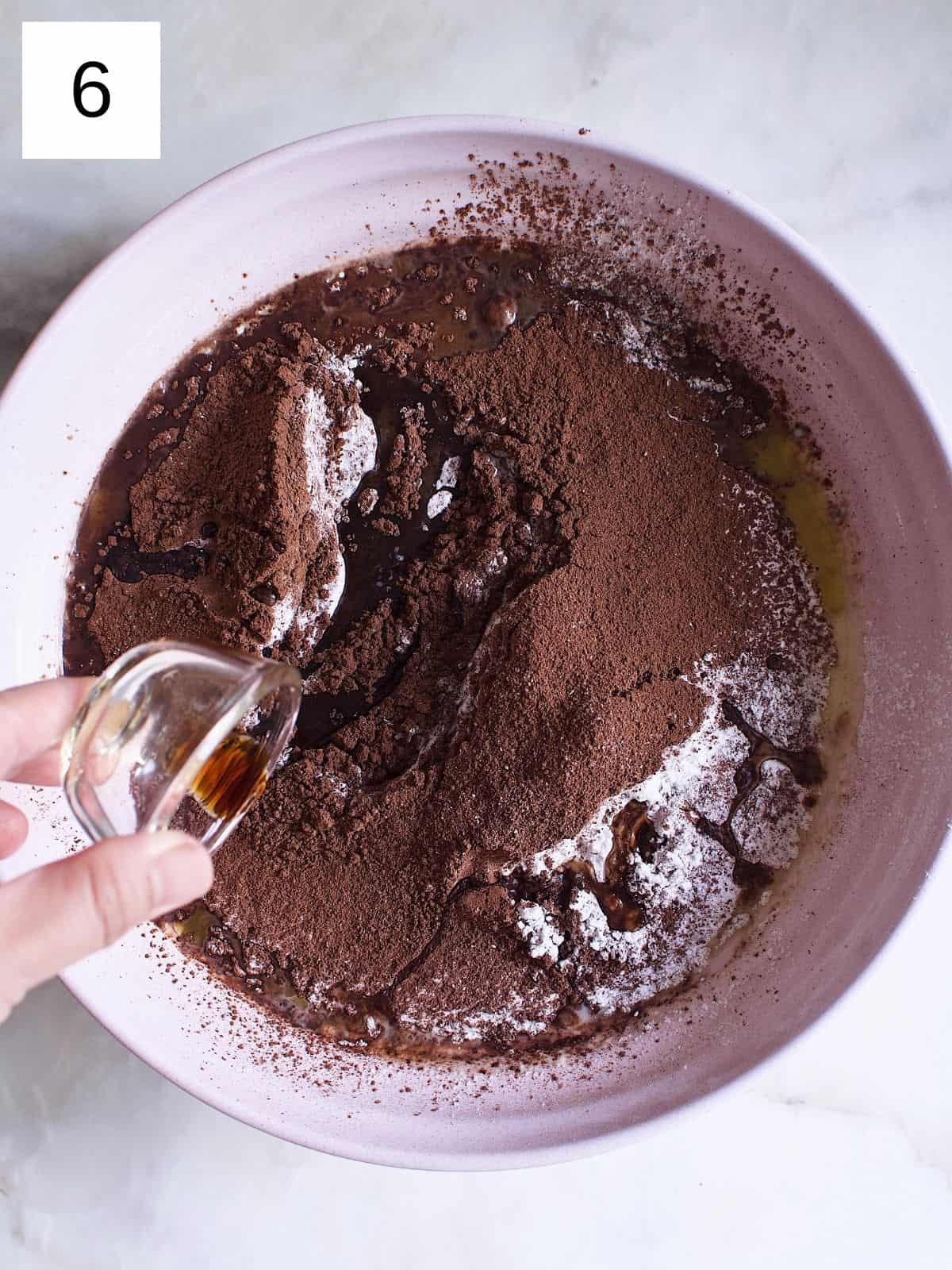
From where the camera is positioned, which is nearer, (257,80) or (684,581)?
(684,581)

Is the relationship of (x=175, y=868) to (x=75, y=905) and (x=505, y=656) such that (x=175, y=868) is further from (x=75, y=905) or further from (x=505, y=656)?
(x=505, y=656)

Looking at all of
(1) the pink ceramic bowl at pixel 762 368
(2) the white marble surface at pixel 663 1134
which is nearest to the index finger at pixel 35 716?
(1) the pink ceramic bowl at pixel 762 368

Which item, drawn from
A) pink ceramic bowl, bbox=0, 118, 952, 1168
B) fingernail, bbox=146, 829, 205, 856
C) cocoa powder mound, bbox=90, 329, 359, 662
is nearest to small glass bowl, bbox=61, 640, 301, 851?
fingernail, bbox=146, 829, 205, 856

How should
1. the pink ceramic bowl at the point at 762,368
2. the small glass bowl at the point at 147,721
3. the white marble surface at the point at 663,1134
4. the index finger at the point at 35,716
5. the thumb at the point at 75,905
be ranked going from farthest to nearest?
the white marble surface at the point at 663,1134, the pink ceramic bowl at the point at 762,368, the index finger at the point at 35,716, the small glass bowl at the point at 147,721, the thumb at the point at 75,905

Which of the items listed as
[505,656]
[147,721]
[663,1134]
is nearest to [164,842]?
[147,721]

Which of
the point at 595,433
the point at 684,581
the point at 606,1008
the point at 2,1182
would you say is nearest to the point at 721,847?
the point at 606,1008

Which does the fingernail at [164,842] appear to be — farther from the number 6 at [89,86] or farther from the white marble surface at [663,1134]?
the number 6 at [89,86]

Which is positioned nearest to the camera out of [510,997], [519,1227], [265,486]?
[265,486]

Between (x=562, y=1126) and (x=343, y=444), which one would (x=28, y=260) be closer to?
(x=343, y=444)
